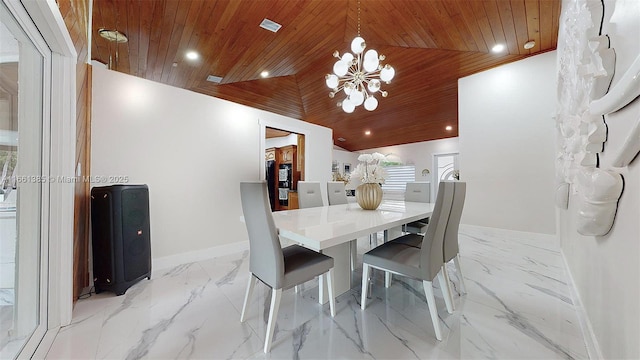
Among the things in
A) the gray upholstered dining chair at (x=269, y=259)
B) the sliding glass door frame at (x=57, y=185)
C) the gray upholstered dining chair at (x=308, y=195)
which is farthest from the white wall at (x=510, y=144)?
the sliding glass door frame at (x=57, y=185)

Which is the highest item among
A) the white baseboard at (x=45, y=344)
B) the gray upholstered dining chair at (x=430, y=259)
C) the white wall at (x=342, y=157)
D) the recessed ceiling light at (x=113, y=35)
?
the recessed ceiling light at (x=113, y=35)

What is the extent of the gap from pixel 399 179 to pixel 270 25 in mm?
6910

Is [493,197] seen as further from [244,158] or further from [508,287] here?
[244,158]

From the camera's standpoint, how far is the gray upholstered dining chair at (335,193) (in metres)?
3.12

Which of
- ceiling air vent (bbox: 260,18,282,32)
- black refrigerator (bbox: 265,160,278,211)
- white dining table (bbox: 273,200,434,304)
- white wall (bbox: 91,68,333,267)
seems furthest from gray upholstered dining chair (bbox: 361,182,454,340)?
black refrigerator (bbox: 265,160,278,211)

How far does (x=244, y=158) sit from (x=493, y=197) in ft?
14.3

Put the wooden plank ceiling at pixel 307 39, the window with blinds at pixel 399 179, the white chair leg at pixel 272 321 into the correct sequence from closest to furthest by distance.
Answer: the white chair leg at pixel 272 321, the wooden plank ceiling at pixel 307 39, the window with blinds at pixel 399 179

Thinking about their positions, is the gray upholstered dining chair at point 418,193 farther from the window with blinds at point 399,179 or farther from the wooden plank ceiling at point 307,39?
the window with blinds at point 399,179

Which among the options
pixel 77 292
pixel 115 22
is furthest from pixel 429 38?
pixel 77 292

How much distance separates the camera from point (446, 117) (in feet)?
19.9

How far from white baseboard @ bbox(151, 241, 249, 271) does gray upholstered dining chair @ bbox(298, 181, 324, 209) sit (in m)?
1.23

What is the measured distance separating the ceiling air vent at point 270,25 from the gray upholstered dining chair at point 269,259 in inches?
100

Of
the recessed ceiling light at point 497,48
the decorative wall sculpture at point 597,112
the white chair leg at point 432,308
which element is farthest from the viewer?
the recessed ceiling light at point 497,48

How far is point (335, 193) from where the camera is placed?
125 inches
